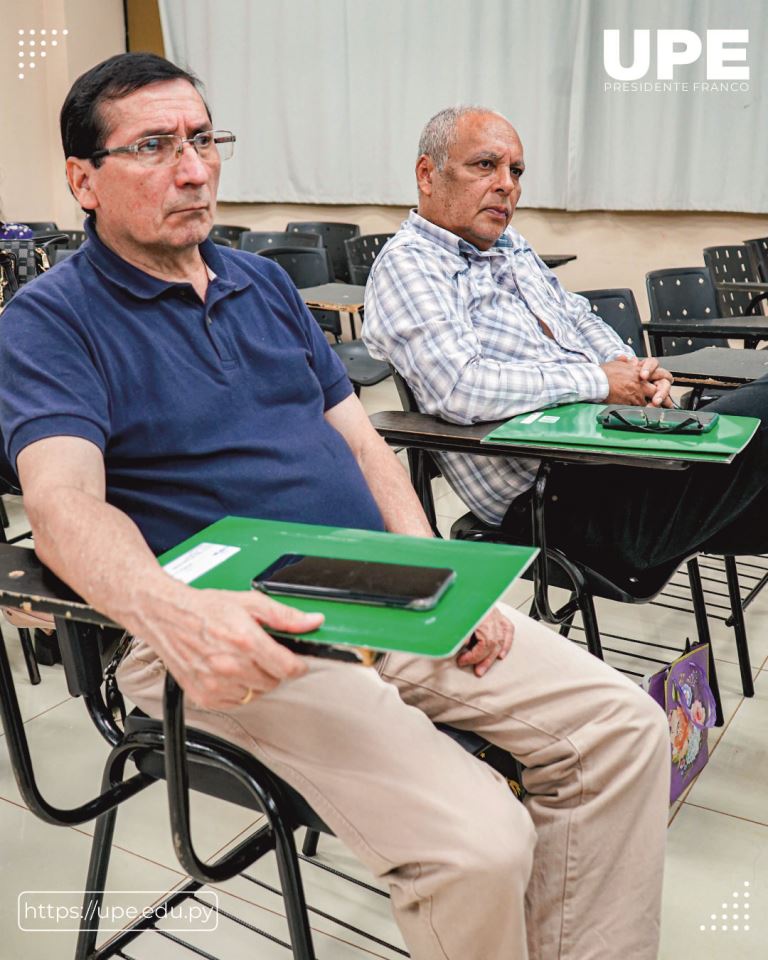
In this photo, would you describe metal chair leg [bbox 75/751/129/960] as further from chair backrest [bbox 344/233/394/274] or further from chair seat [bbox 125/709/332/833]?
chair backrest [bbox 344/233/394/274]

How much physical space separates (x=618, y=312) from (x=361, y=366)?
4.63 feet

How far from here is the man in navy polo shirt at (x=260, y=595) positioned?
1076 millimetres

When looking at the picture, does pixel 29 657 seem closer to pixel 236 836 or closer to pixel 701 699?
pixel 236 836

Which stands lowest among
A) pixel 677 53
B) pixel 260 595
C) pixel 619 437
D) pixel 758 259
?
pixel 758 259

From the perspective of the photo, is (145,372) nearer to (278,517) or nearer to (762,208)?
(278,517)

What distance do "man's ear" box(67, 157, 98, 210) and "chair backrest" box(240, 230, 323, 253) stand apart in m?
3.55

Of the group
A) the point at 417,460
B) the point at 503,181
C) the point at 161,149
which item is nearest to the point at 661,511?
A: the point at 417,460

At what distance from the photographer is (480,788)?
113 centimetres

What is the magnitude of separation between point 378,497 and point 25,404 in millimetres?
557

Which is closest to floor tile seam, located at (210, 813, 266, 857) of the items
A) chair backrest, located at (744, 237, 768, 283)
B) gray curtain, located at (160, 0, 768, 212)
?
chair backrest, located at (744, 237, 768, 283)

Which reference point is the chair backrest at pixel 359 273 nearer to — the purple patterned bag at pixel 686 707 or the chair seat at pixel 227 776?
the purple patterned bag at pixel 686 707

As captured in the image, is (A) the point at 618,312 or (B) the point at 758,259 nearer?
(A) the point at 618,312

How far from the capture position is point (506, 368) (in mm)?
1943

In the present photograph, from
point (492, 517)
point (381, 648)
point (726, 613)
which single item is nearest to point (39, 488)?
point (381, 648)
